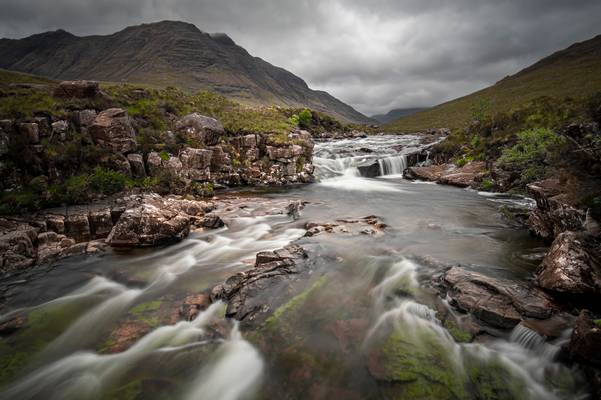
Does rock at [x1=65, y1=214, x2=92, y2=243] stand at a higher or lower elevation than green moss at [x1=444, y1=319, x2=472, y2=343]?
higher

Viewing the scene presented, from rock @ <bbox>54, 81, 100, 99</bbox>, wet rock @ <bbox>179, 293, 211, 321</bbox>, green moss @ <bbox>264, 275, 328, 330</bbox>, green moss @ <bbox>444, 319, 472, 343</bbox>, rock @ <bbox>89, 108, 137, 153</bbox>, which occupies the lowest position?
green moss @ <bbox>444, 319, 472, 343</bbox>

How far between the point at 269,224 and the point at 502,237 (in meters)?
9.42

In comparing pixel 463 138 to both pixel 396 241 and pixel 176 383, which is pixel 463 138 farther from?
pixel 176 383

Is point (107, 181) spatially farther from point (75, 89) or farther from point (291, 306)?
point (291, 306)

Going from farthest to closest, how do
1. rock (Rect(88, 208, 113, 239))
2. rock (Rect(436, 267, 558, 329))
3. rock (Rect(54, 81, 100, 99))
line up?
rock (Rect(54, 81, 100, 99)), rock (Rect(88, 208, 113, 239)), rock (Rect(436, 267, 558, 329))

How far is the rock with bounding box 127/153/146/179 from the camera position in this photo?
1633 cm

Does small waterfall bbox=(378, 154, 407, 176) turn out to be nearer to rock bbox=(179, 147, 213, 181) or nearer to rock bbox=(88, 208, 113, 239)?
rock bbox=(179, 147, 213, 181)

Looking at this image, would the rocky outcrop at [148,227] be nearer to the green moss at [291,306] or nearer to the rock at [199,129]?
the green moss at [291,306]

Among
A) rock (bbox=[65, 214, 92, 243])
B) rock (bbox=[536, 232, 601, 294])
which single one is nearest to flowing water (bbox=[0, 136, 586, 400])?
rock (bbox=[536, 232, 601, 294])

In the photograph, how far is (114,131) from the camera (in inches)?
642

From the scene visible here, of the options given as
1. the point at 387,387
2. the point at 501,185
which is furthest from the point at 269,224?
the point at 501,185

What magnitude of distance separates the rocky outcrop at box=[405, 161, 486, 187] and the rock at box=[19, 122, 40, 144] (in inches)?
1048

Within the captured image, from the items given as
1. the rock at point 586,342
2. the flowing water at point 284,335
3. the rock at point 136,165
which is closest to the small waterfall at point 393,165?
the flowing water at point 284,335

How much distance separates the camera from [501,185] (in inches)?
740
